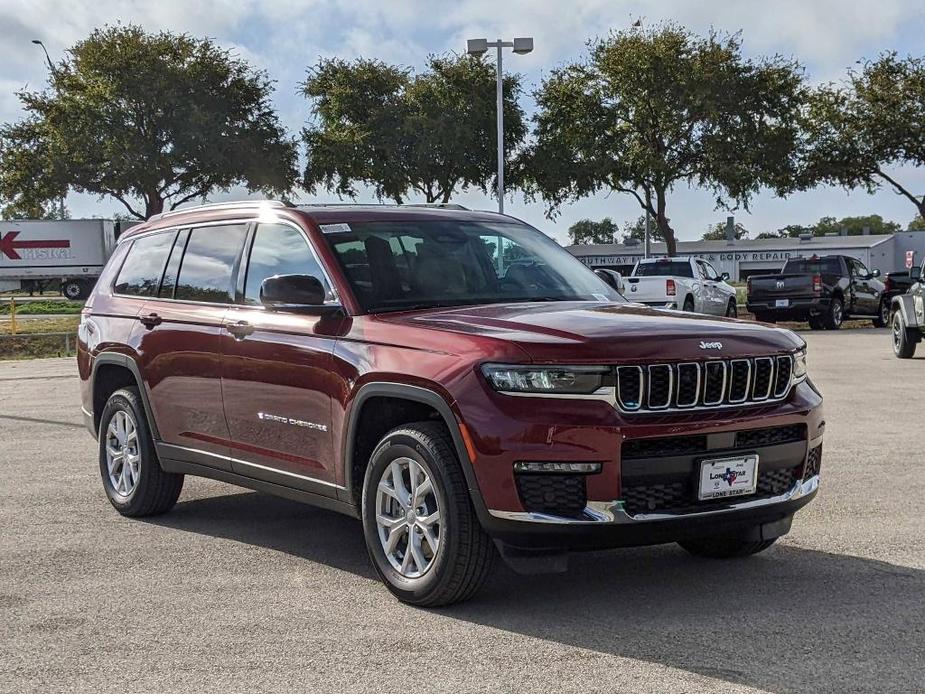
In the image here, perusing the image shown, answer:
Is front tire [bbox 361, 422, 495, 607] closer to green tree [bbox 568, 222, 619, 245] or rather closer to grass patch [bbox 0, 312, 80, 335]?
grass patch [bbox 0, 312, 80, 335]

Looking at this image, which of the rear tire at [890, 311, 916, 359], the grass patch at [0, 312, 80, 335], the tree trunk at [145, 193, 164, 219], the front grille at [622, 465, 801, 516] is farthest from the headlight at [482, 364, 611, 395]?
the tree trunk at [145, 193, 164, 219]

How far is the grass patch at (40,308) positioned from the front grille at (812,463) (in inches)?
1560

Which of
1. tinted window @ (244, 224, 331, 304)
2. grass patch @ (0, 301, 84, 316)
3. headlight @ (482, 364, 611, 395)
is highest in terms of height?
tinted window @ (244, 224, 331, 304)

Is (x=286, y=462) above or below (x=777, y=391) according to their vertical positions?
below

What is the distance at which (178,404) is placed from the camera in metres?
7.29

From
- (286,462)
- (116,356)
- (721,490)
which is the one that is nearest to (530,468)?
(721,490)

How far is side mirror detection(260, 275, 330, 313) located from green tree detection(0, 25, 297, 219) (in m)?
45.0

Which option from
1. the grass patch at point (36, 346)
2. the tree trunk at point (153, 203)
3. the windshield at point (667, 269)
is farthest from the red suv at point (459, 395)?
the tree trunk at point (153, 203)

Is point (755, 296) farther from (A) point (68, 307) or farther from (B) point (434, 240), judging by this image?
(A) point (68, 307)

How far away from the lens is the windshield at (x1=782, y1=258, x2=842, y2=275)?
30.0m

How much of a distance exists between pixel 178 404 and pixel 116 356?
83 cm

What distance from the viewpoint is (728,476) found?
536cm

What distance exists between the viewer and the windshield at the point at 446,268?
6.23m

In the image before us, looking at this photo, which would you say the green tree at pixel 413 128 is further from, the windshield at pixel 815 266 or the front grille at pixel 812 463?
the front grille at pixel 812 463
